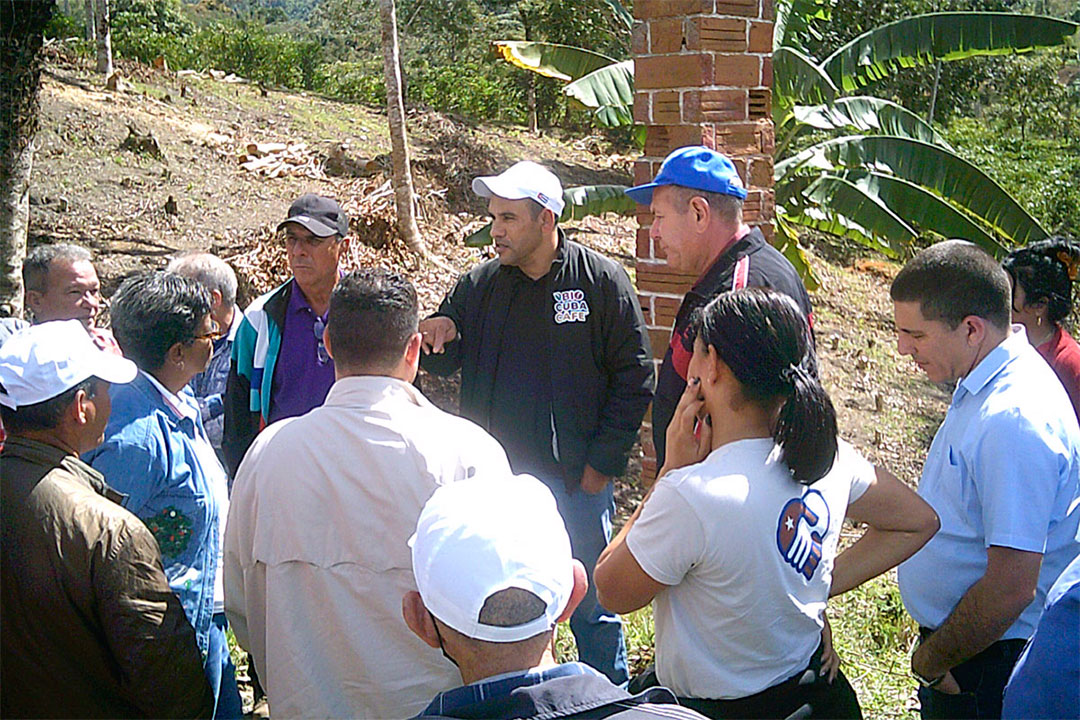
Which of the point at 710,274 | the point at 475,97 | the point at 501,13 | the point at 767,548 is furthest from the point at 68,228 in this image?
the point at 501,13

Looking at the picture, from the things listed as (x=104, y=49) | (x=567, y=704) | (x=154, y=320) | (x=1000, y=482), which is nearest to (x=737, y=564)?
(x=567, y=704)

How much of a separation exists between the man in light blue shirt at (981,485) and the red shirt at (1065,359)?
116 cm

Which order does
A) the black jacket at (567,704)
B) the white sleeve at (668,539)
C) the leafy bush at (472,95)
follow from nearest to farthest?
the black jacket at (567,704), the white sleeve at (668,539), the leafy bush at (472,95)

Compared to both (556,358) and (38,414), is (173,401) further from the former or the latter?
(556,358)

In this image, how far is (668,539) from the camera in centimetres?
201

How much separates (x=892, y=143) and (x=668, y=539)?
6.29 m

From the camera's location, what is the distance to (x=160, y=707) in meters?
2.34

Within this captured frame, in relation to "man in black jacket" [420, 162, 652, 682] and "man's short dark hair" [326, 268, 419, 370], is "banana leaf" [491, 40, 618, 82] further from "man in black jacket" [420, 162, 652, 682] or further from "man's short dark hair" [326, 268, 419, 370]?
"man's short dark hair" [326, 268, 419, 370]

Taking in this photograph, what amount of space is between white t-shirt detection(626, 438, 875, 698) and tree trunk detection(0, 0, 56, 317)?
4802 mm

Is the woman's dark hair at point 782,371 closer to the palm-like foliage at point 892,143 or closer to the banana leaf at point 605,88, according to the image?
the banana leaf at point 605,88

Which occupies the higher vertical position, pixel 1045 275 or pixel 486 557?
Result: pixel 1045 275

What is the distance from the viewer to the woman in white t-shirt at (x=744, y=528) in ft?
6.61

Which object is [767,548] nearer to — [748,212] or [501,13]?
[748,212]

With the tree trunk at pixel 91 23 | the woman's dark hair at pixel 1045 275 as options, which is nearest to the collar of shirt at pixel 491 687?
the woman's dark hair at pixel 1045 275
